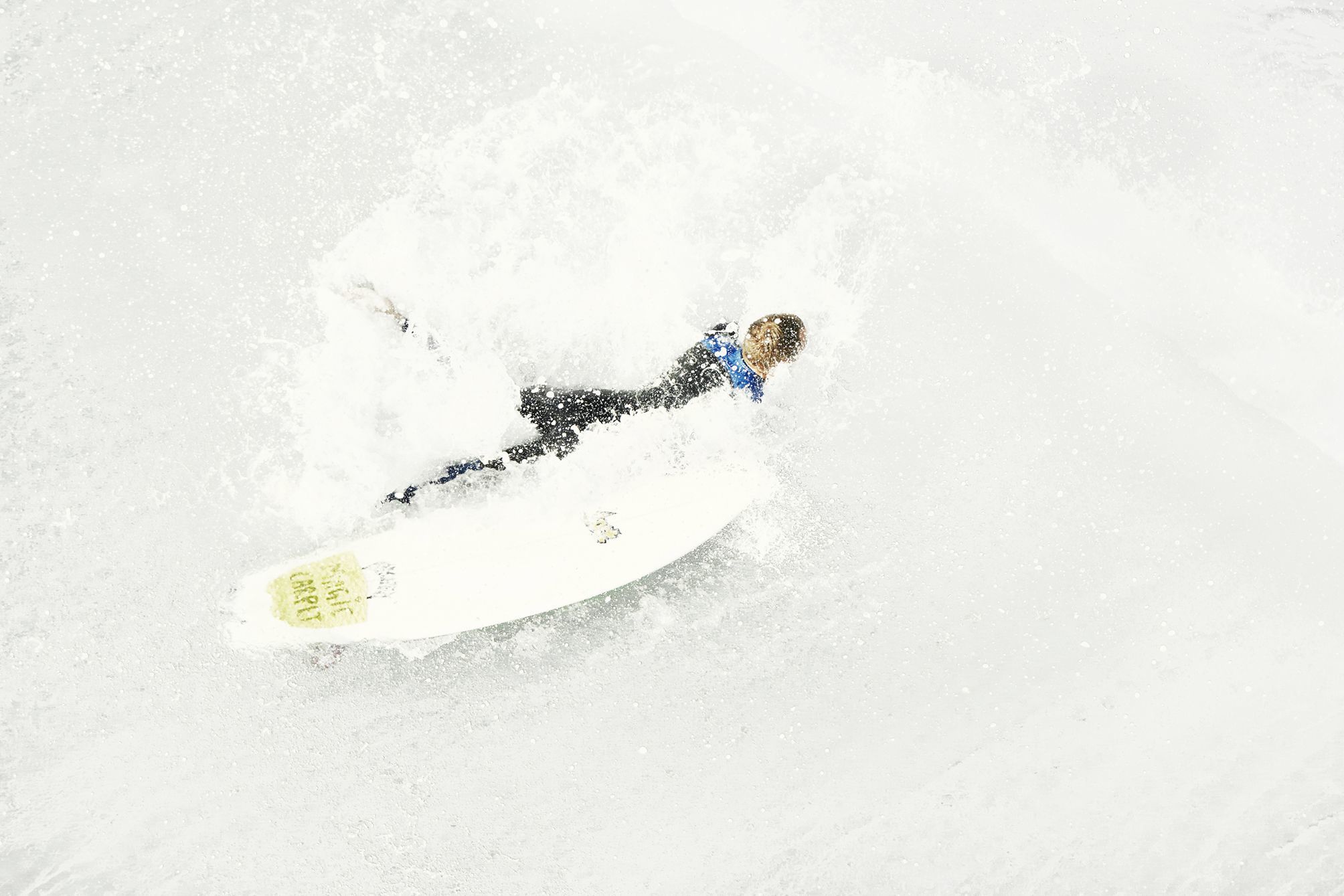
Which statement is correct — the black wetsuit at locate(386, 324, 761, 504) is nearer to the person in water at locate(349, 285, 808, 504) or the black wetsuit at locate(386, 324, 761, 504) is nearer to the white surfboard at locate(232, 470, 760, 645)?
the person in water at locate(349, 285, 808, 504)

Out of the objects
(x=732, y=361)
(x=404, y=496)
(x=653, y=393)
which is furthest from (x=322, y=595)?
(x=732, y=361)

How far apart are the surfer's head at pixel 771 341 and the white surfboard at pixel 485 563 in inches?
10.9

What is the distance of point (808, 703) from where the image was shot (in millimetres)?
1738

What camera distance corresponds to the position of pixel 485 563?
59.3 inches

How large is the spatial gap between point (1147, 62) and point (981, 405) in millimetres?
973

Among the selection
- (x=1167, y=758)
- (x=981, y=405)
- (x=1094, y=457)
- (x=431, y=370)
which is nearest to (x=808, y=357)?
(x=981, y=405)

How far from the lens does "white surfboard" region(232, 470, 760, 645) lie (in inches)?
57.7

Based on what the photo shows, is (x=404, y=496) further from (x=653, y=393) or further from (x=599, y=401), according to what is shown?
(x=653, y=393)

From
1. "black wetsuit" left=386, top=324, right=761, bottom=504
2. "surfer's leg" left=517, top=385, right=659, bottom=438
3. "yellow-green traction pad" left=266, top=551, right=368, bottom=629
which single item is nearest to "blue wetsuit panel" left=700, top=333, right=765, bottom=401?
"black wetsuit" left=386, top=324, right=761, bottom=504

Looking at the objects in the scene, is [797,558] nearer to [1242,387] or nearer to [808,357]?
[808,357]

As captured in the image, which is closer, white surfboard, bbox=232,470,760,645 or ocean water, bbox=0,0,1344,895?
white surfboard, bbox=232,470,760,645

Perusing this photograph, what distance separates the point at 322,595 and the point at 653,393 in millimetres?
864

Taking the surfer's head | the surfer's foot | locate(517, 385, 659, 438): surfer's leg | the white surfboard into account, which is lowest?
the white surfboard

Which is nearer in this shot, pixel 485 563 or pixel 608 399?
pixel 485 563
